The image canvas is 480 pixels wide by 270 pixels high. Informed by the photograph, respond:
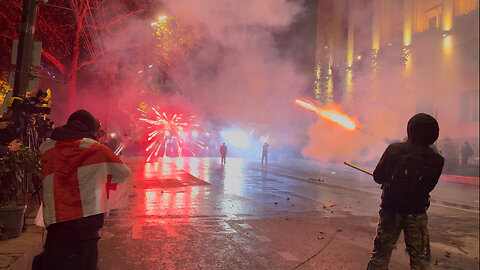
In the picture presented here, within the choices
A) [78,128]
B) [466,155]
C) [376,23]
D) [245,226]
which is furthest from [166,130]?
[78,128]

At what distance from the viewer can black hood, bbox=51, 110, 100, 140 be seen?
7.23ft

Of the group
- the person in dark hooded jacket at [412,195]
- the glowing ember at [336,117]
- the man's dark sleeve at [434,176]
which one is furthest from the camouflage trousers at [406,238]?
the glowing ember at [336,117]

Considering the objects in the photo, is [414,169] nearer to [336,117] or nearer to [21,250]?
[21,250]

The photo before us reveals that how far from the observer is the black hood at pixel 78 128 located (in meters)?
2.20

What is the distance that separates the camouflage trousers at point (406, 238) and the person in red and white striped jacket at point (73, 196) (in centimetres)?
225

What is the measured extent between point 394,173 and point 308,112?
942 inches

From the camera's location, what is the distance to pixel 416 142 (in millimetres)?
2898

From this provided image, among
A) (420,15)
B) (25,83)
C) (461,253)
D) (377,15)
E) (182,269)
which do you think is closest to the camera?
(182,269)

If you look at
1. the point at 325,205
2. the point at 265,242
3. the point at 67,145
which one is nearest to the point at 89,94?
the point at 325,205

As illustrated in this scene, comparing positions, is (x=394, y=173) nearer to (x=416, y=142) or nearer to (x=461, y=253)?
(x=416, y=142)

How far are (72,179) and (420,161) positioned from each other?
272cm

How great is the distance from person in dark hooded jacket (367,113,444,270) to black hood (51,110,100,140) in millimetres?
2485

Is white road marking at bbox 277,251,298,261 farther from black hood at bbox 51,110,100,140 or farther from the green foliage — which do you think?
the green foliage

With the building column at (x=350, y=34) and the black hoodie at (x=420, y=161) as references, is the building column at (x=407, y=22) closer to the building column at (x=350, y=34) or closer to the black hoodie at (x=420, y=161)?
the building column at (x=350, y=34)
